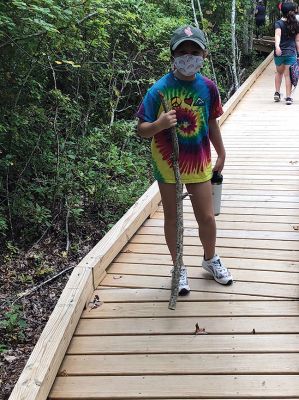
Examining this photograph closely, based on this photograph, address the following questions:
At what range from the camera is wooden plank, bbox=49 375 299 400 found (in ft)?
7.37

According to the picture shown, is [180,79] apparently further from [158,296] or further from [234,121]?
[234,121]

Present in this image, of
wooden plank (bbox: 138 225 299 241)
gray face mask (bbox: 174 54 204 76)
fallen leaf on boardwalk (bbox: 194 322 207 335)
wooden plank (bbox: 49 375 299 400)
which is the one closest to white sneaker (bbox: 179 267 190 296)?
fallen leaf on boardwalk (bbox: 194 322 207 335)

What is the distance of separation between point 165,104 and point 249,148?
4.39m

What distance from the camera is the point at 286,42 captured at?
8.30 m

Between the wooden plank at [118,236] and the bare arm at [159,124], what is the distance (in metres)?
1.04

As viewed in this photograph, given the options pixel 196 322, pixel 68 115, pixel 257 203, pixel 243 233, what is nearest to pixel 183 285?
pixel 196 322

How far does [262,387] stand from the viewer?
7.43 feet

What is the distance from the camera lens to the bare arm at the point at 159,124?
2.54 meters

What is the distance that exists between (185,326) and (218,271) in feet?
1.79

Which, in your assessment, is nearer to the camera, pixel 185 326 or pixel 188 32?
pixel 188 32

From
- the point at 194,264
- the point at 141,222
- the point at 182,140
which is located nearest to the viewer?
the point at 182,140

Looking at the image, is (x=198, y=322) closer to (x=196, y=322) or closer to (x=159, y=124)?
(x=196, y=322)

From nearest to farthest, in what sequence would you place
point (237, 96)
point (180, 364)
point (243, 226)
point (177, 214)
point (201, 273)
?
point (180, 364), point (177, 214), point (201, 273), point (243, 226), point (237, 96)

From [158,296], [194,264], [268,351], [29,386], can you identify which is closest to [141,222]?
[194,264]
